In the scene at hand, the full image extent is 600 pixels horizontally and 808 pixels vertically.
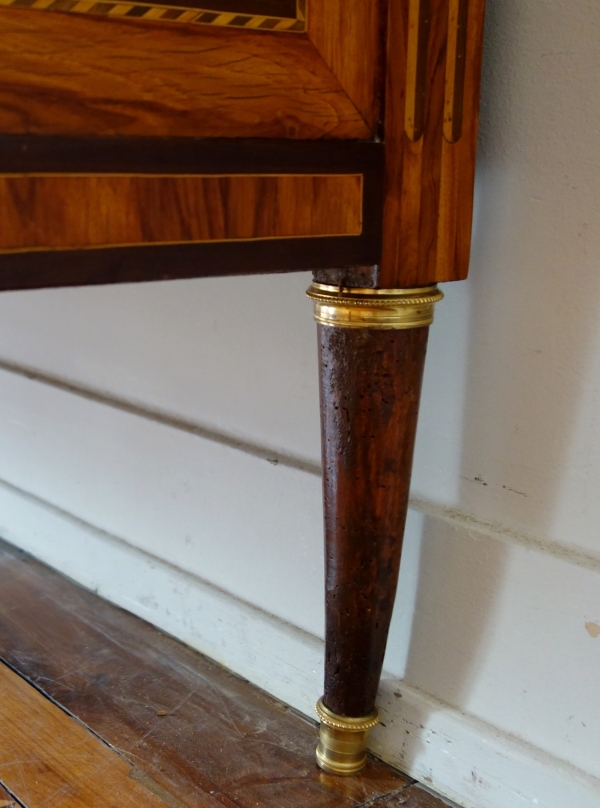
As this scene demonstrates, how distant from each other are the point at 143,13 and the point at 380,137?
175 mm

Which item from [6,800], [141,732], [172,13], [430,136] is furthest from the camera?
[141,732]

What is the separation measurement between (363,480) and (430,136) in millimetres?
254

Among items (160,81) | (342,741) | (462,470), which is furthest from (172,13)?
(342,741)

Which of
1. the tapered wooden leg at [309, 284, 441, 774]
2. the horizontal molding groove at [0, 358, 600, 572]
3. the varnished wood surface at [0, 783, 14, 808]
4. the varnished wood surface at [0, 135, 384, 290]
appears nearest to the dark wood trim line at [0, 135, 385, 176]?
the varnished wood surface at [0, 135, 384, 290]

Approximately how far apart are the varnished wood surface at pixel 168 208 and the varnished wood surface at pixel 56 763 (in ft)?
1.67

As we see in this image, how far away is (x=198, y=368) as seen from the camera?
3.17 feet

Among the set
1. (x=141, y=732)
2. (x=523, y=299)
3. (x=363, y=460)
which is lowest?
(x=141, y=732)

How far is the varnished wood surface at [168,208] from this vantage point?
0.41m

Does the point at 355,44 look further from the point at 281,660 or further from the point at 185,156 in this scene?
the point at 281,660

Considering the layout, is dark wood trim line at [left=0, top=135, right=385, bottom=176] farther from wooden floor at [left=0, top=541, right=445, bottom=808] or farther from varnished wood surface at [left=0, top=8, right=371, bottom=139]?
wooden floor at [left=0, top=541, right=445, bottom=808]

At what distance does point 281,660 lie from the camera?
89cm

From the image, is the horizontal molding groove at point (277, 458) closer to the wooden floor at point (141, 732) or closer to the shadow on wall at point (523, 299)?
the shadow on wall at point (523, 299)

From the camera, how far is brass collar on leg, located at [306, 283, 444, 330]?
1.92 ft

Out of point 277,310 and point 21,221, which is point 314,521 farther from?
point 21,221
